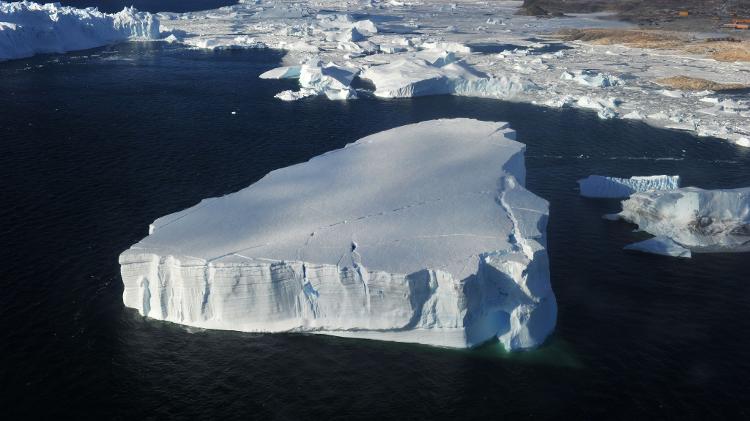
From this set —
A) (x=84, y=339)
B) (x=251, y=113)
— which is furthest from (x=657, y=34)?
(x=84, y=339)

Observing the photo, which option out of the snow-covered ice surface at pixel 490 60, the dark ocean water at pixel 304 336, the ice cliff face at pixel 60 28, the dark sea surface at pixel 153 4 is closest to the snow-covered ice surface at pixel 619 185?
the dark ocean water at pixel 304 336

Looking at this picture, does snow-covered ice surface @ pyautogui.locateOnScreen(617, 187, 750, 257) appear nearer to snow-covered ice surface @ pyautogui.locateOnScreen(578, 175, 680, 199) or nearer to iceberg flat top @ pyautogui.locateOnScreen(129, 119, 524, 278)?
snow-covered ice surface @ pyautogui.locateOnScreen(578, 175, 680, 199)

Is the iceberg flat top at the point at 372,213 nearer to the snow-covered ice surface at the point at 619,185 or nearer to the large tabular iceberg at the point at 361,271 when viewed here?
the large tabular iceberg at the point at 361,271

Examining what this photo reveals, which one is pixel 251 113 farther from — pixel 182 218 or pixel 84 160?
pixel 182 218

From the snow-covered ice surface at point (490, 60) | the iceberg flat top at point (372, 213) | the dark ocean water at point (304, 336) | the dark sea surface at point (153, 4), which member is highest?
the dark sea surface at point (153, 4)

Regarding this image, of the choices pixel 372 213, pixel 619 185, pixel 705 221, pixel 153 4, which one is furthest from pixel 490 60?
pixel 153 4

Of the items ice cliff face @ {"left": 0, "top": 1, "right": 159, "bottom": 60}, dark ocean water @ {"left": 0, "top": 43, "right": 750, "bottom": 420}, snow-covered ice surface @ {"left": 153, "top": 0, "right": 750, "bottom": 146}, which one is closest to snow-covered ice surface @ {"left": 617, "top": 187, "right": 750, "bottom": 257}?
dark ocean water @ {"left": 0, "top": 43, "right": 750, "bottom": 420}

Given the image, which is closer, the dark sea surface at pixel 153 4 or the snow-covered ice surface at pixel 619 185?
the snow-covered ice surface at pixel 619 185

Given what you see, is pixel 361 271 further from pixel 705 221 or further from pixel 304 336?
pixel 705 221

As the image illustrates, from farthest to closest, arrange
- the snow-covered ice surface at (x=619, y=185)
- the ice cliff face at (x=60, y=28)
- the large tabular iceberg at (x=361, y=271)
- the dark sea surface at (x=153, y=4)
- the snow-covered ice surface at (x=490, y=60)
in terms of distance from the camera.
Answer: the dark sea surface at (x=153, y=4), the ice cliff face at (x=60, y=28), the snow-covered ice surface at (x=490, y=60), the snow-covered ice surface at (x=619, y=185), the large tabular iceberg at (x=361, y=271)
